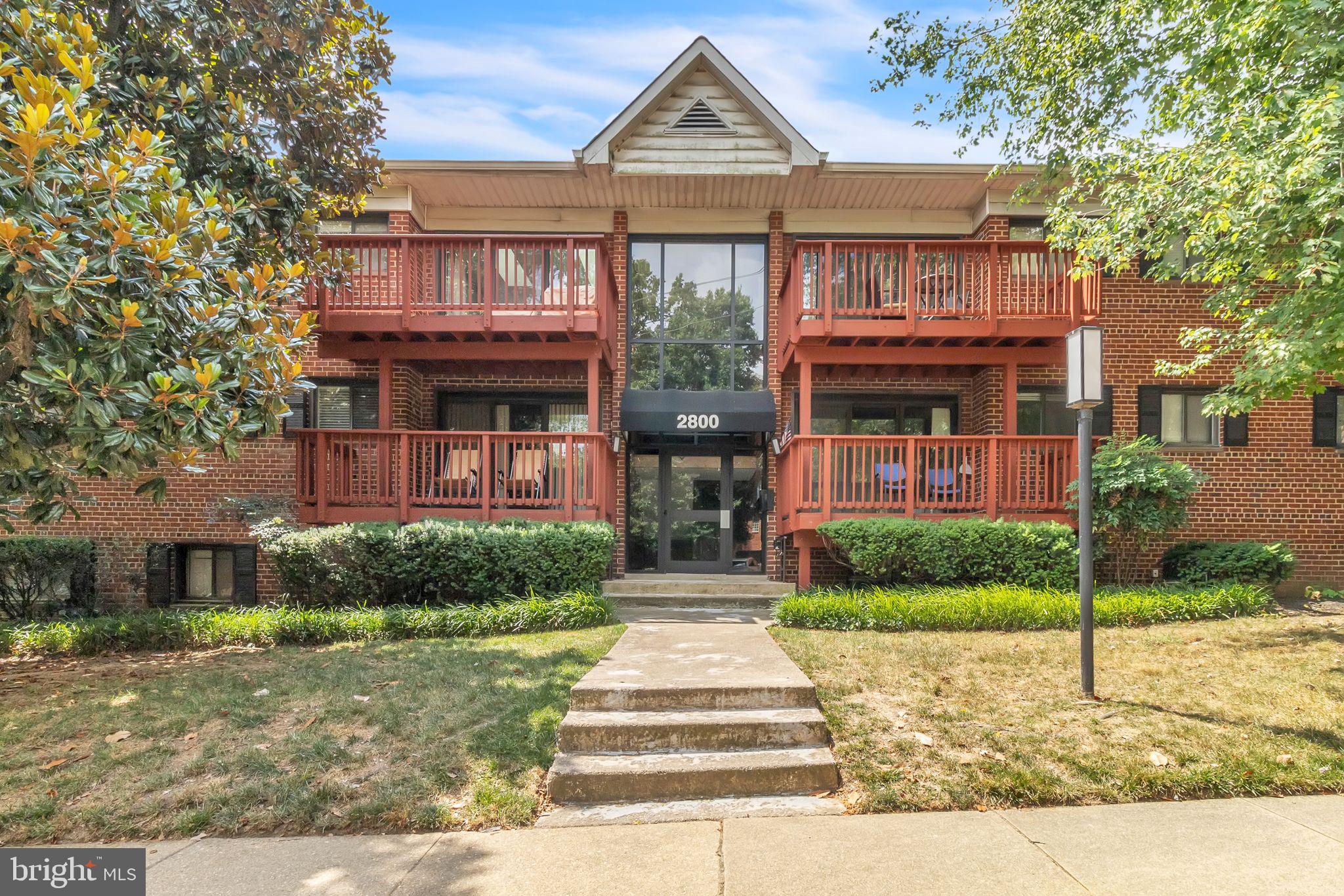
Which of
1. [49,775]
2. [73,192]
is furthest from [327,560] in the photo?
[73,192]

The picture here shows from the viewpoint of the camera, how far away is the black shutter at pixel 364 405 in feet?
36.3

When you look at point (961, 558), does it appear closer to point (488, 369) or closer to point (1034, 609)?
point (1034, 609)

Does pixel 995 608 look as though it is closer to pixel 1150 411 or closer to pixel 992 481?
pixel 992 481

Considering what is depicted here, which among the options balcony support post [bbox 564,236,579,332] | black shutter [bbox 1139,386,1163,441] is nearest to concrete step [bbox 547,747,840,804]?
balcony support post [bbox 564,236,579,332]

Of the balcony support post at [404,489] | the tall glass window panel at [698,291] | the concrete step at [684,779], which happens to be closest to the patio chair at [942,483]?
the tall glass window panel at [698,291]

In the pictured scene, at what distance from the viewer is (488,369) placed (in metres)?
11.5

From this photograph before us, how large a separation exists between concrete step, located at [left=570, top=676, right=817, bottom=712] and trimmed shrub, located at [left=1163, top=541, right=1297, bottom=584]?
7568mm

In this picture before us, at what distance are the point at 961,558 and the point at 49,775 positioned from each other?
28.0 feet

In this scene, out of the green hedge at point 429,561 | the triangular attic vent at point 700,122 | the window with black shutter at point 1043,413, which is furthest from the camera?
the window with black shutter at point 1043,413

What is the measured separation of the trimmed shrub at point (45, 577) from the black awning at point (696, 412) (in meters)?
7.33

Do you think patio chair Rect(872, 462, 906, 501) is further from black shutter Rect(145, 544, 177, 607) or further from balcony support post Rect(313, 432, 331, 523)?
black shutter Rect(145, 544, 177, 607)

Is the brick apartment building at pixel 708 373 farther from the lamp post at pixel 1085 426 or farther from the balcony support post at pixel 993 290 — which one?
the lamp post at pixel 1085 426

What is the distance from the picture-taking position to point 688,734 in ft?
14.3

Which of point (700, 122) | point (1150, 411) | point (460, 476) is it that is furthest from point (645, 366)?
point (1150, 411)
